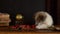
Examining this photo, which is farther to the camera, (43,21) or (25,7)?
(25,7)

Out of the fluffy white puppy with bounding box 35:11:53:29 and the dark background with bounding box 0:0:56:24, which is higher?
the dark background with bounding box 0:0:56:24

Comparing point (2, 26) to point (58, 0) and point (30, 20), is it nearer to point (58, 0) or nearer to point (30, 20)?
point (30, 20)

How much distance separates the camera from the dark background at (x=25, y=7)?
1.32m

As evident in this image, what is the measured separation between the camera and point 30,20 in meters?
1.35

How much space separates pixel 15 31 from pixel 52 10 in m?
0.45

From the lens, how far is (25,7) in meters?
1.34

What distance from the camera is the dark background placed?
1.32 meters

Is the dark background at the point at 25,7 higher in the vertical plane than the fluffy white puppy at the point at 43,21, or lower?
higher

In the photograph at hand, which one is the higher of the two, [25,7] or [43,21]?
[25,7]

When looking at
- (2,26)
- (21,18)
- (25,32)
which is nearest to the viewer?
(25,32)

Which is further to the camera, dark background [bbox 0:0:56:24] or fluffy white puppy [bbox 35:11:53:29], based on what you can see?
dark background [bbox 0:0:56:24]

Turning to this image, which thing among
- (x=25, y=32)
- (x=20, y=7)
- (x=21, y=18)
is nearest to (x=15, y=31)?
(x=25, y=32)

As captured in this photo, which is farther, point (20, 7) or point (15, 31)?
point (20, 7)

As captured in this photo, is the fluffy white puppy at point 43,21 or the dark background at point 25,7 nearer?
the fluffy white puppy at point 43,21
